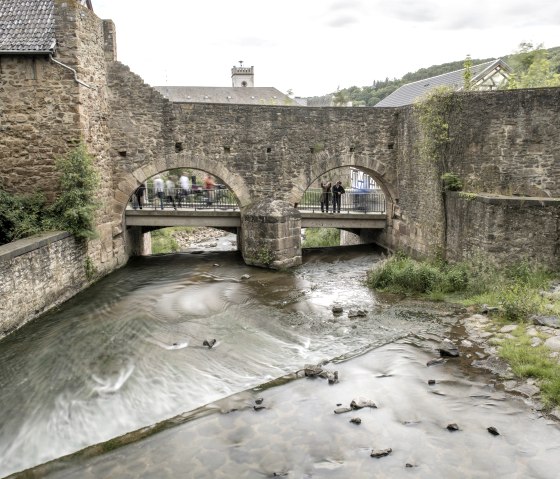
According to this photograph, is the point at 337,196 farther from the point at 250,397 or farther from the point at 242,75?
the point at 242,75

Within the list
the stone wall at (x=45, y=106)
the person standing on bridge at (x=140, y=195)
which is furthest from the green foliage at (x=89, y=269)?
the person standing on bridge at (x=140, y=195)

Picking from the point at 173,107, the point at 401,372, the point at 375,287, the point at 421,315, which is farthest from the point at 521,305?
the point at 173,107

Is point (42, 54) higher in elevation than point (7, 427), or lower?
higher

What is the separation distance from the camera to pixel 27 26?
12.1 m

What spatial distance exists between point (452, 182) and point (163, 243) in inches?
510

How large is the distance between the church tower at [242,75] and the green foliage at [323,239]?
40.5 meters

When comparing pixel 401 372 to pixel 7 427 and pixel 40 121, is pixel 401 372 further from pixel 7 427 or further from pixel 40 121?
pixel 40 121

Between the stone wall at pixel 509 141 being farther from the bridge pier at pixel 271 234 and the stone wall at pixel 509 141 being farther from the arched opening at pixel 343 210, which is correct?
the bridge pier at pixel 271 234

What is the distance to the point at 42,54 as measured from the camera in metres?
11.8

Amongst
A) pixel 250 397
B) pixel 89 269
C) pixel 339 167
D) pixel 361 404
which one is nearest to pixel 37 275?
pixel 89 269

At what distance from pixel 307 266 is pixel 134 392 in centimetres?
854

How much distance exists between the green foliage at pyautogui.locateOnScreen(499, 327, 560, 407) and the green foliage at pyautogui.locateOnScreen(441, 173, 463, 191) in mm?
5189

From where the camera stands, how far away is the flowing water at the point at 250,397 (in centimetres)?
579

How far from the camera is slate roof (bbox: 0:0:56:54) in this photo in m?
11.7
